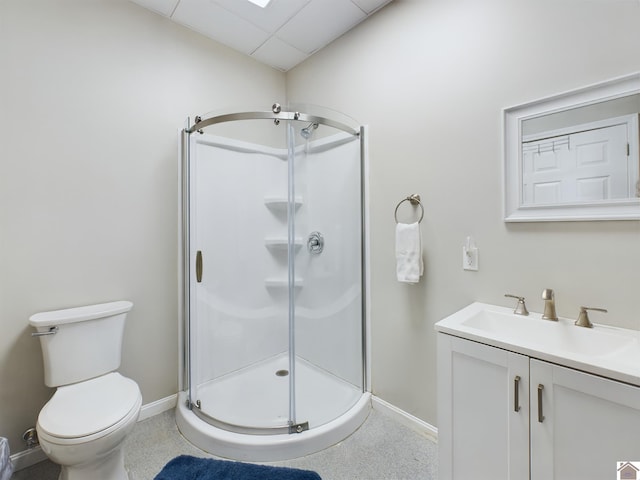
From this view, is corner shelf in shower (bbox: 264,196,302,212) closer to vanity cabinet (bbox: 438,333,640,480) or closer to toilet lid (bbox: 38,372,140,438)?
vanity cabinet (bbox: 438,333,640,480)

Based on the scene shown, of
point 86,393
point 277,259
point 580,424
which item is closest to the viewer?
point 580,424

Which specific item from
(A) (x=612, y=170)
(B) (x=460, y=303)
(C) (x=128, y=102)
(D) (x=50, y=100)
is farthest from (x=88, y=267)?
(A) (x=612, y=170)

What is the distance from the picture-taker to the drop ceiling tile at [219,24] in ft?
6.34

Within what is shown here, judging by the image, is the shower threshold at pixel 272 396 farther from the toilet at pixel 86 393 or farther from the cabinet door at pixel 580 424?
the cabinet door at pixel 580 424

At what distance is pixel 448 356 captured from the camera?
1220mm

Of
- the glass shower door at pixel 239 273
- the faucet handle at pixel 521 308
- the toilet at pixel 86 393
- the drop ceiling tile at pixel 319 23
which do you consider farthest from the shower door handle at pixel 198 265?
the faucet handle at pixel 521 308

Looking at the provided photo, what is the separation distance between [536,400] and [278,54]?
2.73 meters

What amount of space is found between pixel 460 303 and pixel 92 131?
2323mm

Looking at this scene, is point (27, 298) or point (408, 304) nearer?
point (27, 298)

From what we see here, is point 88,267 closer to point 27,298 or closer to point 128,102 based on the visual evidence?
point 27,298

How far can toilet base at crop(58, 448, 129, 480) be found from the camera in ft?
4.17

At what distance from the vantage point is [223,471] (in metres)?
1.44

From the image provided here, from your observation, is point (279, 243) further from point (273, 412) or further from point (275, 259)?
point (273, 412)

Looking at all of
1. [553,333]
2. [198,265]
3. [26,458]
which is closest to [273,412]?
[198,265]
